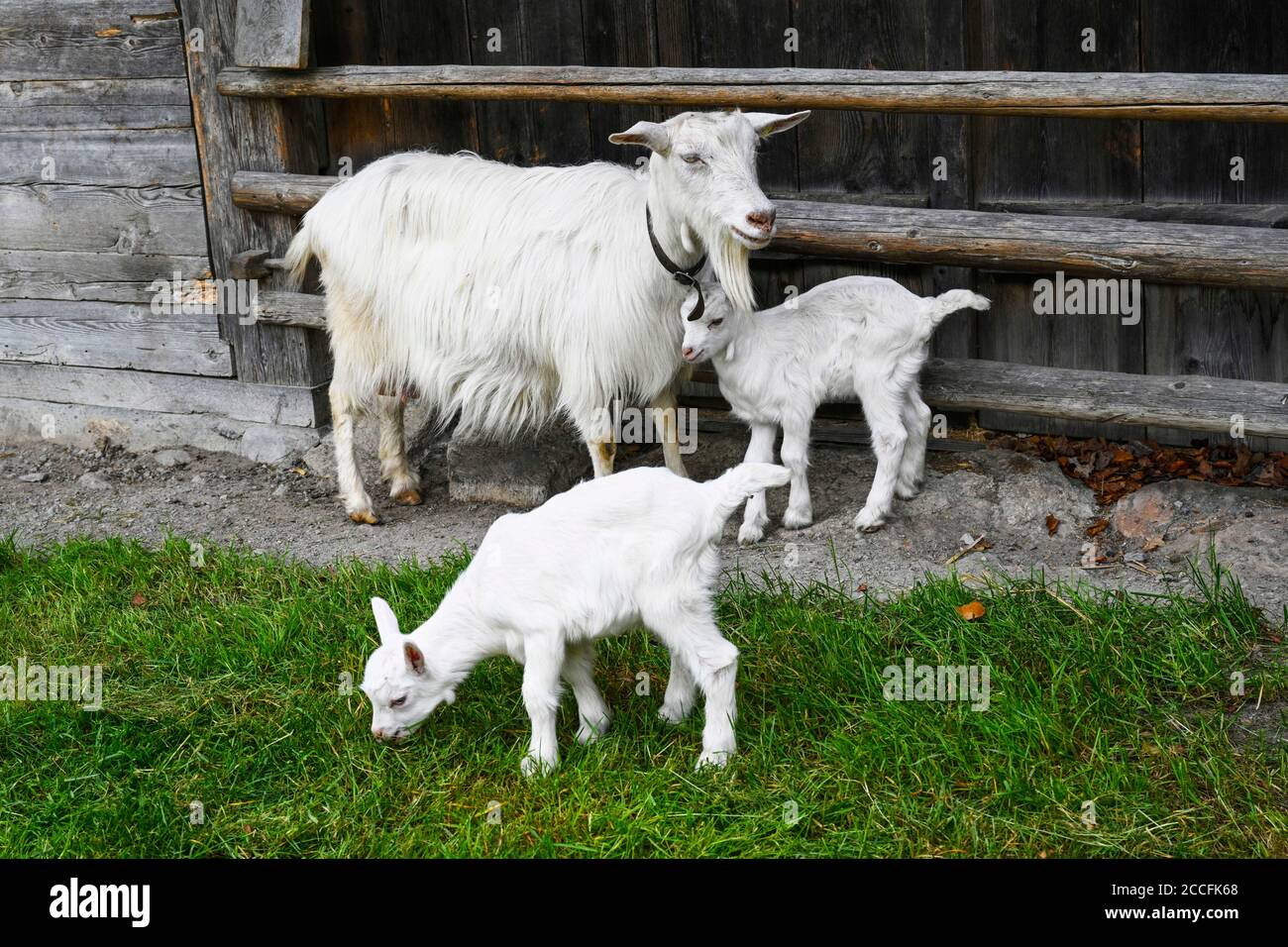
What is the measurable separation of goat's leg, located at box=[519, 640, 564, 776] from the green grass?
0.07 metres

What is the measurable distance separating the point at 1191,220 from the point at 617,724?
346 cm

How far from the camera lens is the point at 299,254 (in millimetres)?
6637

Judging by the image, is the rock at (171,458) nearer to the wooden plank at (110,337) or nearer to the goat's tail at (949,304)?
the wooden plank at (110,337)

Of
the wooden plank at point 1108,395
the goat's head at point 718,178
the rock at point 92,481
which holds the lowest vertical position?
the rock at point 92,481

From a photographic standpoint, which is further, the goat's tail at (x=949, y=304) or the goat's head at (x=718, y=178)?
the goat's tail at (x=949, y=304)

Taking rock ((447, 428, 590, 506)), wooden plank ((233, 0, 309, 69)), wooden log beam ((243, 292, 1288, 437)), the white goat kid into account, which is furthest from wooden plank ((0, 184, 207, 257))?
wooden log beam ((243, 292, 1288, 437))

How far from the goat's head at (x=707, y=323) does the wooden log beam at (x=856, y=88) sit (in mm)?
861

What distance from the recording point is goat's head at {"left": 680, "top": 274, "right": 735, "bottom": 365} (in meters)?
5.41

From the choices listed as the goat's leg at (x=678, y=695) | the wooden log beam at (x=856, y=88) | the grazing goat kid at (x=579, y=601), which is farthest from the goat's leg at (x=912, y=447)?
the grazing goat kid at (x=579, y=601)

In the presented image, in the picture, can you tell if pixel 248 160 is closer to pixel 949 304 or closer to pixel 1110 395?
pixel 949 304

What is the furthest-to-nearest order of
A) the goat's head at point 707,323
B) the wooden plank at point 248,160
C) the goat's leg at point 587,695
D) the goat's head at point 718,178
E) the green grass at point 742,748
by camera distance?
the wooden plank at point 248,160 → the goat's head at point 707,323 → the goat's head at point 718,178 → the goat's leg at point 587,695 → the green grass at point 742,748

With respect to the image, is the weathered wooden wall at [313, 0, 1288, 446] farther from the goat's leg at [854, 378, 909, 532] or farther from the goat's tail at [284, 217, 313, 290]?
the goat's leg at [854, 378, 909, 532]

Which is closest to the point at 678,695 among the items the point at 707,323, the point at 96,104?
the point at 707,323

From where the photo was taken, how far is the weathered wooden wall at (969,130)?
5.91m
